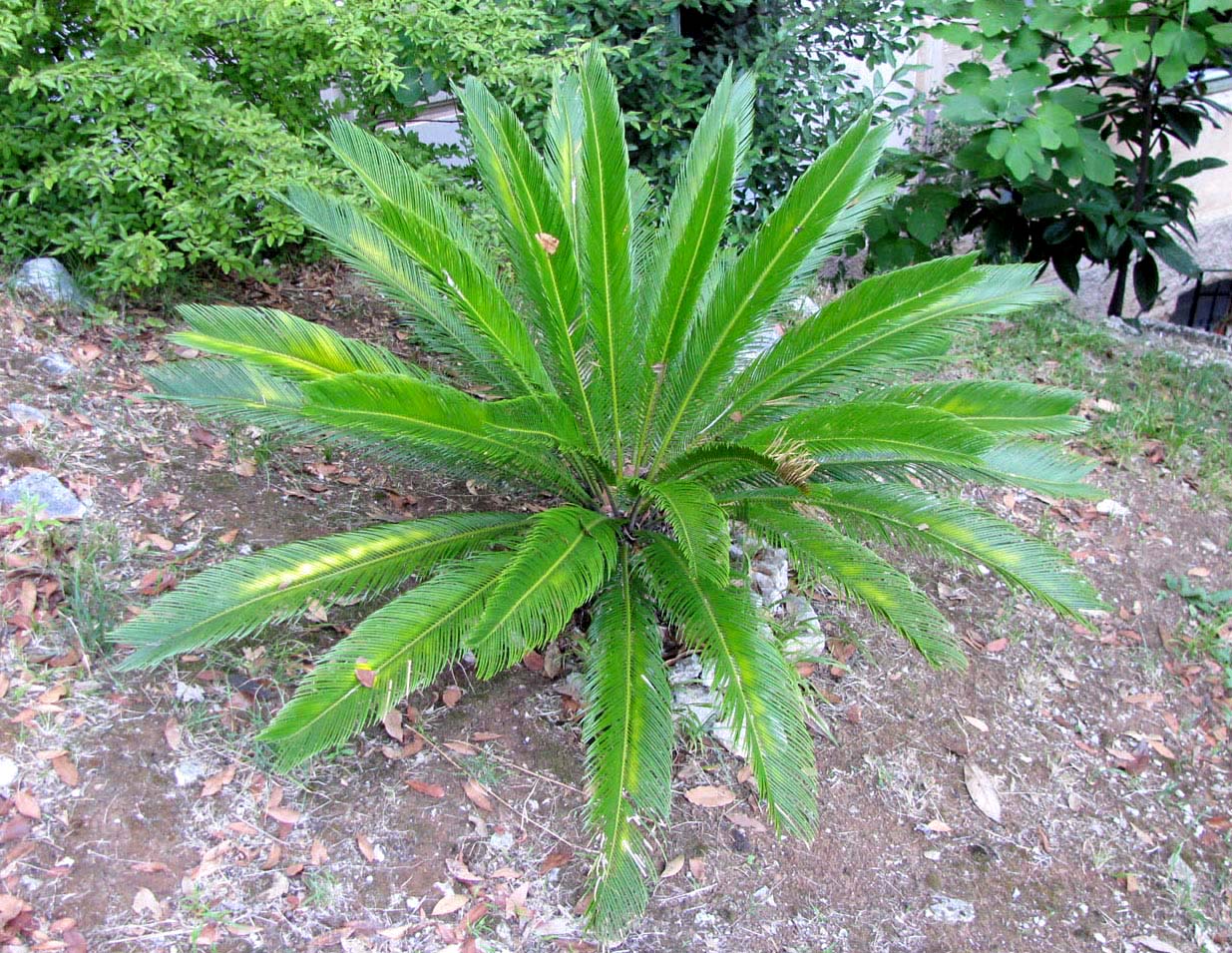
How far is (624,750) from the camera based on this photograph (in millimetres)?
2064

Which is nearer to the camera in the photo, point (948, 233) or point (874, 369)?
point (874, 369)

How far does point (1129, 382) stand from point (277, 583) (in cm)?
426

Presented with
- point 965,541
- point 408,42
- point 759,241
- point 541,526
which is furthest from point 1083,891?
point 408,42

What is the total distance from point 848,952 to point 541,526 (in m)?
1.21

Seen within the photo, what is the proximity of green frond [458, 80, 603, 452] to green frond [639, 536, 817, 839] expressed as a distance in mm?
497

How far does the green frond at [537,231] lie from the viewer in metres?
2.31

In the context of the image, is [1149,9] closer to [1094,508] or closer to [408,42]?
[1094,508]

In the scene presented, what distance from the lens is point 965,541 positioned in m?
2.47

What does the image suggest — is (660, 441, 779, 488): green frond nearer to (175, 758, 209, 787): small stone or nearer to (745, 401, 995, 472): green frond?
(745, 401, 995, 472): green frond

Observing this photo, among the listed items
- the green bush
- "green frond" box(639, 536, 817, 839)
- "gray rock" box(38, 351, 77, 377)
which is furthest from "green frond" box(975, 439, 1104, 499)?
"gray rock" box(38, 351, 77, 377)

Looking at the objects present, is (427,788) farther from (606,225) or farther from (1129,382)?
(1129,382)

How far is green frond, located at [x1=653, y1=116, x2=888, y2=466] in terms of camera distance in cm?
237

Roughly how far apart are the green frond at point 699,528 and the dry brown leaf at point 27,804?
1.51 metres

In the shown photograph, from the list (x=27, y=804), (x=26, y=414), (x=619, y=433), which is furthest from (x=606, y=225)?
(x=26, y=414)
